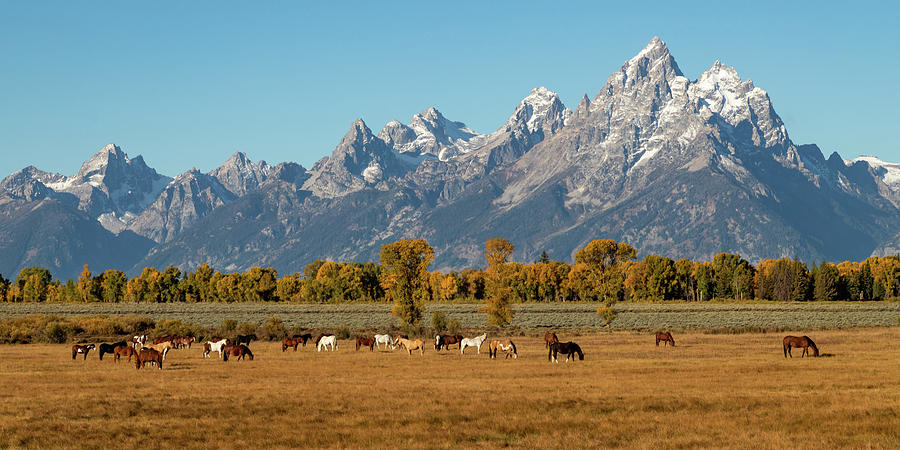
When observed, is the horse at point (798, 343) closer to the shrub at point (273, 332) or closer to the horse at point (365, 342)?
the horse at point (365, 342)

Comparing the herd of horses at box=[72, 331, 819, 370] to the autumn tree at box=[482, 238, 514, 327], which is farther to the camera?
the autumn tree at box=[482, 238, 514, 327]

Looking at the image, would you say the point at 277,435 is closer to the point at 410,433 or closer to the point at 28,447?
the point at 410,433

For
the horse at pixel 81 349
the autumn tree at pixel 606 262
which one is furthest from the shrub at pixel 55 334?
the autumn tree at pixel 606 262

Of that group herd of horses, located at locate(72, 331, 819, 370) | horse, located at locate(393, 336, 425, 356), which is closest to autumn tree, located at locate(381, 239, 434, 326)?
herd of horses, located at locate(72, 331, 819, 370)

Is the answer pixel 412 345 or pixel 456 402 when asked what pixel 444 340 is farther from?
pixel 456 402

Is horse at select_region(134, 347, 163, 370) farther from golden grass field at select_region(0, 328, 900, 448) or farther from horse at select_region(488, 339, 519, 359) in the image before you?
horse at select_region(488, 339, 519, 359)

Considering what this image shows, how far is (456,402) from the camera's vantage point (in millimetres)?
36688

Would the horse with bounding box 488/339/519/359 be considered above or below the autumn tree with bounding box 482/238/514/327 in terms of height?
below

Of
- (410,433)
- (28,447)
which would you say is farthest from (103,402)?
(410,433)

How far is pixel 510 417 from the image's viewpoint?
33125 mm

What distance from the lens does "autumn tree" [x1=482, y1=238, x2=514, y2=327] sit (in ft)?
312

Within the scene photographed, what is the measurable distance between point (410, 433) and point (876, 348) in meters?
48.9

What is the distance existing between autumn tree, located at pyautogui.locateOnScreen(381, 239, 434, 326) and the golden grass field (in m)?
39.1

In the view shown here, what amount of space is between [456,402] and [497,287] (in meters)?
60.5
